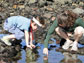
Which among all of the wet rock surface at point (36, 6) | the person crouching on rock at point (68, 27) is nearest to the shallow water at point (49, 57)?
the person crouching on rock at point (68, 27)

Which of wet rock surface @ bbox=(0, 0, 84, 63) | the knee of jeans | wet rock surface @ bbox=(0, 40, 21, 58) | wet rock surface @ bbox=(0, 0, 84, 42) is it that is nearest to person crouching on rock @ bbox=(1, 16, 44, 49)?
wet rock surface @ bbox=(0, 40, 21, 58)

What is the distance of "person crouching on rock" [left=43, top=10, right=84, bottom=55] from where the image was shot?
25.9 feet

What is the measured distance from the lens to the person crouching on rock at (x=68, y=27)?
25.9 feet

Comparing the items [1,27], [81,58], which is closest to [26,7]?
[1,27]

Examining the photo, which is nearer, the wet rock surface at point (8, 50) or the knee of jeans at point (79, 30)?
the wet rock surface at point (8, 50)

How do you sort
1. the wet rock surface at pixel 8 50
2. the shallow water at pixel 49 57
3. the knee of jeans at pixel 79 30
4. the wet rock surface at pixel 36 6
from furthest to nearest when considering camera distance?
1. the wet rock surface at pixel 36 6
2. the knee of jeans at pixel 79 30
3. the wet rock surface at pixel 8 50
4. the shallow water at pixel 49 57

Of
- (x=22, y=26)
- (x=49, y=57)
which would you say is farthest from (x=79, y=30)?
(x=22, y=26)

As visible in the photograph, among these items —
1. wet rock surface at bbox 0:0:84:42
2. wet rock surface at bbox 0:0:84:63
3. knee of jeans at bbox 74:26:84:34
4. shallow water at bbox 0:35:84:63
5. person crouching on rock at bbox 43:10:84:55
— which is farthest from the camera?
wet rock surface at bbox 0:0:84:42

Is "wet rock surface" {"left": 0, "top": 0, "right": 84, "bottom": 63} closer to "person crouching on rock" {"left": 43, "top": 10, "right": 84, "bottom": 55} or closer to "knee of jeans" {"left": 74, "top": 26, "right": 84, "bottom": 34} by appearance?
"person crouching on rock" {"left": 43, "top": 10, "right": 84, "bottom": 55}

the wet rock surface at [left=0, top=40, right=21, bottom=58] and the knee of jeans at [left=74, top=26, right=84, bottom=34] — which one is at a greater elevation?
the knee of jeans at [left=74, top=26, right=84, bottom=34]

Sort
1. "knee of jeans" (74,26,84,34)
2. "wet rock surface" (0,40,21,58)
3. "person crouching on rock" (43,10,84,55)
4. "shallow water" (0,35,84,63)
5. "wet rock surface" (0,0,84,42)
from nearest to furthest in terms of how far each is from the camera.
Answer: "shallow water" (0,35,84,63) < "wet rock surface" (0,40,21,58) < "person crouching on rock" (43,10,84,55) < "knee of jeans" (74,26,84,34) < "wet rock surface" (0,0,84,42)

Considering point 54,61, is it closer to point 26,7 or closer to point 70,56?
point 70,56

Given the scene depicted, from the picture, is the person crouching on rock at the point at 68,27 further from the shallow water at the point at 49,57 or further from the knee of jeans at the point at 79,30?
the shallow water at the point at 49,57

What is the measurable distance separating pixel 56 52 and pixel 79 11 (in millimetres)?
6478
